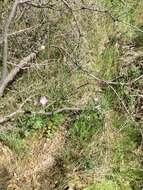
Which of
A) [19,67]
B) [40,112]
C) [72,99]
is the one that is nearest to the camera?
[40,112]

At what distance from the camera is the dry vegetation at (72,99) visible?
4.17 meters

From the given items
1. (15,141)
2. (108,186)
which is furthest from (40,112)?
(108,186)

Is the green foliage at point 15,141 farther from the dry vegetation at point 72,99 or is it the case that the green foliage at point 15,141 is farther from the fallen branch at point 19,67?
the fallen branch at point 19,67

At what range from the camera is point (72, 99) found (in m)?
4.52

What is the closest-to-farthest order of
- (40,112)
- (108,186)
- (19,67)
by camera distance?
(108,186) → (40,112) → (19,67)

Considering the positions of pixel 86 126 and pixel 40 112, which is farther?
pixel 86 126

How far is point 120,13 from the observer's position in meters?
5.01

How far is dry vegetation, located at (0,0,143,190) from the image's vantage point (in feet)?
13.7

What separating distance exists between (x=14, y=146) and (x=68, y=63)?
853 millimetres

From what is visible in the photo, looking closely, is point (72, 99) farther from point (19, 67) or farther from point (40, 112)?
point (19, 67)

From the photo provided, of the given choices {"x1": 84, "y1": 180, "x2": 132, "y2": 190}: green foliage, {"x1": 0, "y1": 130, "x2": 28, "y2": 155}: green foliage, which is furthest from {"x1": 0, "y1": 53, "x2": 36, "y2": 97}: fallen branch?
{"x1": 84, "y1": 180, "x2": 132, "y2": 190}: green foliage

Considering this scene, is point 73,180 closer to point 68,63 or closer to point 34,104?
point 34,104

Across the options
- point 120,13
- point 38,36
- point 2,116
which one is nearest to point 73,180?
point 2,116

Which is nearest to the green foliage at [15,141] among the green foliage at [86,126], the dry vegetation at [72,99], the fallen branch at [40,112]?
the dry vegetation at [72,99]
